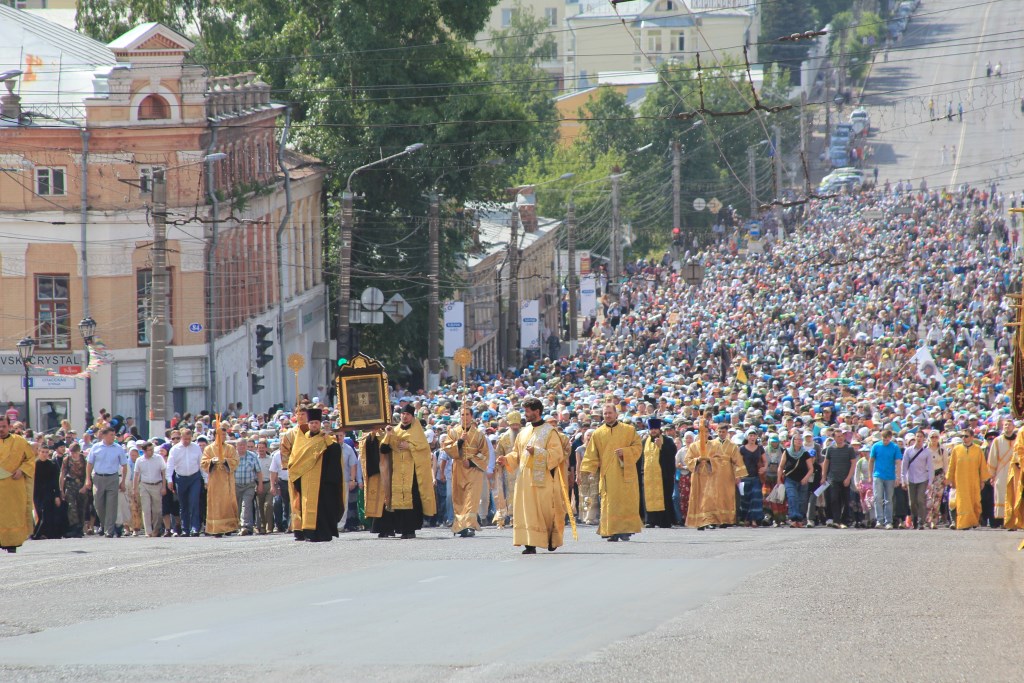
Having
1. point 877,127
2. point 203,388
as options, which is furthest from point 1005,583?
point 877,127

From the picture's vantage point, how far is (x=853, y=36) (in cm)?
13412

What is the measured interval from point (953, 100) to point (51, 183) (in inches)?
3445

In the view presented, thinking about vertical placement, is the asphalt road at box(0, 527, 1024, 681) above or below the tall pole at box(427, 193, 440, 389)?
below

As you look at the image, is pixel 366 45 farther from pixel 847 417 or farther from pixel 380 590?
pixel 380 590

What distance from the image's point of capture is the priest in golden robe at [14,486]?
725 inches

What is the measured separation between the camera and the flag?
40.3m

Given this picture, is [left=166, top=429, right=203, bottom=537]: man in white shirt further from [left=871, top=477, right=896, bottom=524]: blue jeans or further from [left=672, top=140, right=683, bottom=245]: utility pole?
[left=672, top=140, right=683, bottom=245]: utility pole

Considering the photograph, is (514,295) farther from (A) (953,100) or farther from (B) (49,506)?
(A) (953,100)

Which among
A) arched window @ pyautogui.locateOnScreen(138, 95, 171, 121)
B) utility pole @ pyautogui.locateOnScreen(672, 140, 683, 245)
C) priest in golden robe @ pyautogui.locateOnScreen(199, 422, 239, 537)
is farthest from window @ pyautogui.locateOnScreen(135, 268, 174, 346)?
utility pole @ pyautogui.locateOnScreen(672, 140, 683, 245)

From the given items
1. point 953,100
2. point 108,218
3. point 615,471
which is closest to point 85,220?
point 108,218

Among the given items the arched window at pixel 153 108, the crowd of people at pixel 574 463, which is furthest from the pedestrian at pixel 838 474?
the arched window at pixel 153 108

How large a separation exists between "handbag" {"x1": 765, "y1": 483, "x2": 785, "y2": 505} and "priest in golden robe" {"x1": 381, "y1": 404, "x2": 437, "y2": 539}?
5489 millimetres

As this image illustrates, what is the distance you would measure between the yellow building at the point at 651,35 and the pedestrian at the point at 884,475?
9847 centimetres

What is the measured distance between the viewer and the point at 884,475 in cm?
2381
